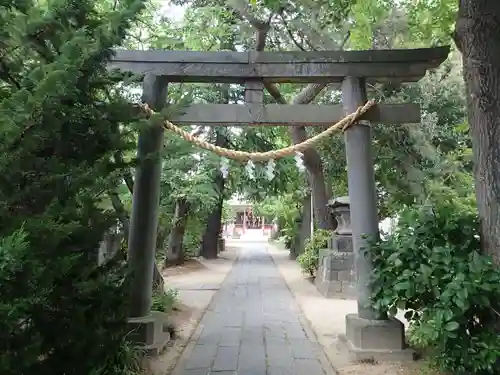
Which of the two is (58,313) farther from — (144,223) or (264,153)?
(264,153)

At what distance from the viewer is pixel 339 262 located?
9797 millimetres

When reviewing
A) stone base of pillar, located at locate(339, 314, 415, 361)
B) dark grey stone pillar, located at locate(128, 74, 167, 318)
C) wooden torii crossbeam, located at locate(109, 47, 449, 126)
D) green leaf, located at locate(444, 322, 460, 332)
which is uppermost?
wooden torii crossbeam, located at locate(109, 47, 449, 126)

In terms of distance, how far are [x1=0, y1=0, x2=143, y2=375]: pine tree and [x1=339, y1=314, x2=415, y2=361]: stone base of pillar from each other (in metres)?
2.59

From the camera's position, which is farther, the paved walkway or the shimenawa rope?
the shimenawa rope

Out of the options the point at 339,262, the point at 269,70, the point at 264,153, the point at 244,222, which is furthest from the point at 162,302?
the point at 244,222

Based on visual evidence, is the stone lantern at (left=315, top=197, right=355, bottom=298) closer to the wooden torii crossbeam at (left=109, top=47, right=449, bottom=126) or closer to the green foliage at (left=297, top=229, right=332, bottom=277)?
the green foliage at (left=297, top=229, right=332, bottom=277)

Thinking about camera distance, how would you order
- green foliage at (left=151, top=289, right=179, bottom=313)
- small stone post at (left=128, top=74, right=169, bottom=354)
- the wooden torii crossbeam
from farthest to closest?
1. green foliage at (left=151, top=289, right=179, bottom=313)
2. the wooden torii crossbeam
3. small stone post at (left=128, top=74, right=169, bottom=354)

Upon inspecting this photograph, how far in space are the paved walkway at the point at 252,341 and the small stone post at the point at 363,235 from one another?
0.55 meters

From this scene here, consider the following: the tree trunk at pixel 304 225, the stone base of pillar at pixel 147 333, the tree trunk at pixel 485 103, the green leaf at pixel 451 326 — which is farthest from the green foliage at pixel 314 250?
the green leaf at pixel 451 326

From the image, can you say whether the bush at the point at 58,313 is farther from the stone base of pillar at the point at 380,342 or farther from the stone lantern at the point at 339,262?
the stone lantern at the point at 339,262

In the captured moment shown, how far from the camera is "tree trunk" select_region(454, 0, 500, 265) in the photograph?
386 centimetres

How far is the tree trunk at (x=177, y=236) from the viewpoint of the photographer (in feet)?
45.3

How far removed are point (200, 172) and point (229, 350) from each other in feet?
29.3

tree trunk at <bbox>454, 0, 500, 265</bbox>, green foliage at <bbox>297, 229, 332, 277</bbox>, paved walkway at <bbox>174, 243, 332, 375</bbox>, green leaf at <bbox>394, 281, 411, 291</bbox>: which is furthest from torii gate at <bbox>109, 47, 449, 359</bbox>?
green foliage at <bbox>297, 229, 332, 277</bbox>
